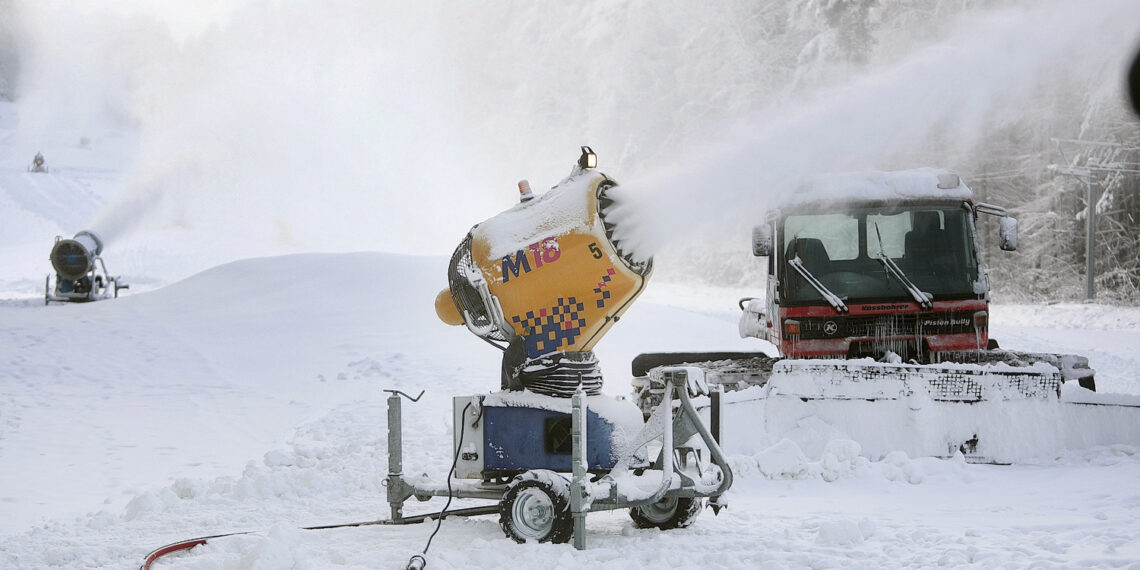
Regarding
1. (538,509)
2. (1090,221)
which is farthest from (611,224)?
(1090,221)

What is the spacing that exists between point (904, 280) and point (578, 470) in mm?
4899

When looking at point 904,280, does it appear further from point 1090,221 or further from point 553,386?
point 1090,221

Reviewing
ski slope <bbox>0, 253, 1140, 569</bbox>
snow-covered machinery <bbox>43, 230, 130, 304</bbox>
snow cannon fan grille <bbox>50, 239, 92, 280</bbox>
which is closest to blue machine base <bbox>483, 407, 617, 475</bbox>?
ski slope <bbox>0, 253, 1140, 569</bbox>

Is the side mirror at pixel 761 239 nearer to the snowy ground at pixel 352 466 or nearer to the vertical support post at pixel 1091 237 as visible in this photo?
the snowy ground at pixel 352 466

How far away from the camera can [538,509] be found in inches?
230

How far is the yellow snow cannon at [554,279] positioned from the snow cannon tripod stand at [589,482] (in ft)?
1.12

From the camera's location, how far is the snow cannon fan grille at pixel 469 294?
631cm

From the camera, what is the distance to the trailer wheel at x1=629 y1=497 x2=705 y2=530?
631cm

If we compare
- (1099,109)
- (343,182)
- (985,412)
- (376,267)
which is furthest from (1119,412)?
(343,182)

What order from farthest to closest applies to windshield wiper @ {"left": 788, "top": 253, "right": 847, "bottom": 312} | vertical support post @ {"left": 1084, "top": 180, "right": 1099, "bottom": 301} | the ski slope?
vertical support post @ {"left": 1084, "top": 180, "right": 1099, "bottom": 301} < windshield wiper @ {"left": 788, "top": 253, "right": 847, "bottom": 312} < the ski slope

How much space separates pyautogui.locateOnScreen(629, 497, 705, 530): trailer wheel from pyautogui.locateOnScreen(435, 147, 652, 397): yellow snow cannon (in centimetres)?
82

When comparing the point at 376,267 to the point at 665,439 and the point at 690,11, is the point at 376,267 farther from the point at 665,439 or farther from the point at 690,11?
the point at 690,11

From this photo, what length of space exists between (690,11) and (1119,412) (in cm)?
4016

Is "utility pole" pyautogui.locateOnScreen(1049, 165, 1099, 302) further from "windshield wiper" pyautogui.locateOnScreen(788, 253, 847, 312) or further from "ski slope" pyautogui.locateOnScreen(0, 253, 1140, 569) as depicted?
"windshield wiper" pyautogui.locateOnScreen(788, 253, 847, 312)
